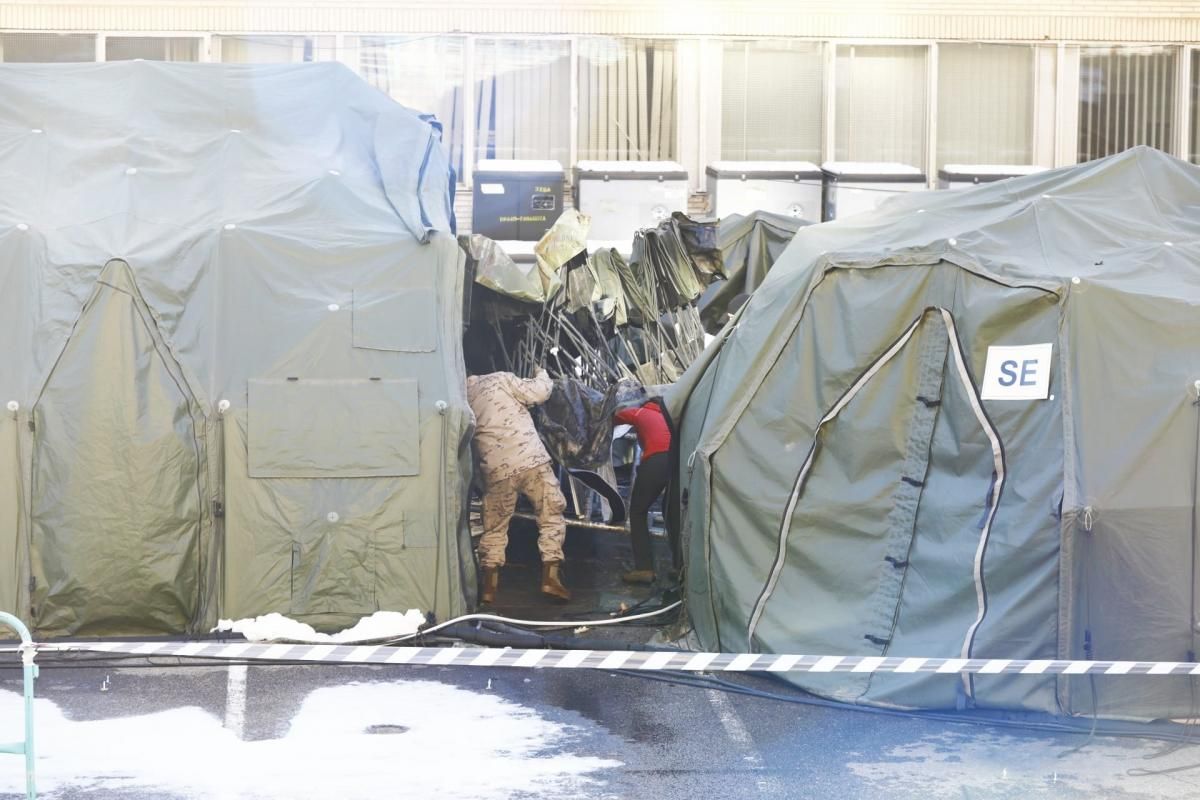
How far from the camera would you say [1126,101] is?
2017 cm

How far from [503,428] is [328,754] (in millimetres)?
3239

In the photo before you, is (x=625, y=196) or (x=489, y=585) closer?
(x=489, y=585)

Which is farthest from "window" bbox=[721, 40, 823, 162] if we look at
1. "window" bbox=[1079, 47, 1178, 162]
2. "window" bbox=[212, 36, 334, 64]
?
"window" bbox=[212, 36, 334, 64]

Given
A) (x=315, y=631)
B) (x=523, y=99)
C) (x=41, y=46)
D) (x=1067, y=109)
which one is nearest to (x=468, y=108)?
(x=523, y=99)

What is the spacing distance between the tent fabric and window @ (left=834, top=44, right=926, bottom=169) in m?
10.8

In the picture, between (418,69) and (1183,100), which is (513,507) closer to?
(418,69)

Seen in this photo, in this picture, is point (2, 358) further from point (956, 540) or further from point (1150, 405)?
point (1150, 405)

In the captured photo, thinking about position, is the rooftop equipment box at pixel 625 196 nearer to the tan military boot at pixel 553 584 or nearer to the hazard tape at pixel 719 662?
the tan military boot at pixel 553 584

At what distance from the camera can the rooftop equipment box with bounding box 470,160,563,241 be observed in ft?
57.2

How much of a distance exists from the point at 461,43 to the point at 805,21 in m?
4.07

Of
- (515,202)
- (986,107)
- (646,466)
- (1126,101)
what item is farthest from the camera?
(1126,101)

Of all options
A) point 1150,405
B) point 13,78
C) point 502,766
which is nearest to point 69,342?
point 13,78

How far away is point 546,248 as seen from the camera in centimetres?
1095

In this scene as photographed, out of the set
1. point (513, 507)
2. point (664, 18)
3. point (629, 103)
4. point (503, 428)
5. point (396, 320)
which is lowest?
point (513, 507)
